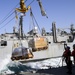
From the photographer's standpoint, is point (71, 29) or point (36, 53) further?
point (71, 29)

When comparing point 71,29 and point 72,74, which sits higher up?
point 71,29

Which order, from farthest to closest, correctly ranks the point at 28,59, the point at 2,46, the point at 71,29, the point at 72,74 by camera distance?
the point at 71,29
the point at 2,46
the point at 28,59
the point at 72,74

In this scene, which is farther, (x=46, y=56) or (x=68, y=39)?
(x=68, y=39)

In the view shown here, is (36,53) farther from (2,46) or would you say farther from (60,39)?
(60,39)

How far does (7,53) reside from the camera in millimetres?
37656

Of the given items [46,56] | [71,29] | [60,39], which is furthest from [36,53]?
[71,29]

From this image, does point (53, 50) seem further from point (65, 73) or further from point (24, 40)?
point (65, 73)

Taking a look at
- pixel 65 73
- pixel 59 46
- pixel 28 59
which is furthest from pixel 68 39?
pixel 65 73

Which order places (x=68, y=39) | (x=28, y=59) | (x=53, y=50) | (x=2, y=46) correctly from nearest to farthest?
(x=28, y=59) < (x=2, y=46) < (x=53, y=50) < (x=68, y=39)

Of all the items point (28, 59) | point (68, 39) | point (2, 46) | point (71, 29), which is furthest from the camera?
point (71, 29)

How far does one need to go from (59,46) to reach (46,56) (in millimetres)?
3525

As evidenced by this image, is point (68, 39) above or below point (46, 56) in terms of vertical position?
above

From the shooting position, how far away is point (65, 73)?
12.3 metres

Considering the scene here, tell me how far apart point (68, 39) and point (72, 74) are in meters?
34.9
